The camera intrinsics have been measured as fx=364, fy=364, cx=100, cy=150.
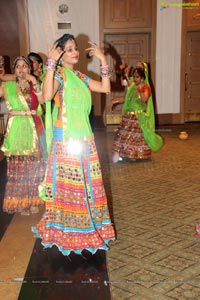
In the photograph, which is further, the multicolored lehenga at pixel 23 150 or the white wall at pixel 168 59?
the white wall at pixel 168 59

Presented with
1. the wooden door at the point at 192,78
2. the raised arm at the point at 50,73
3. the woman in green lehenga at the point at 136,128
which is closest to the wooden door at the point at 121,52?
the wooden door at the point at 192,78

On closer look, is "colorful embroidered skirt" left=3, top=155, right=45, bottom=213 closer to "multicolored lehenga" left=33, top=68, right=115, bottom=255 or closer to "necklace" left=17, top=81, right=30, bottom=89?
"necklace" left=17, top=81, right=30, bottom=89

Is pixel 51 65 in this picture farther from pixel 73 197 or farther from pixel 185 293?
pixel 185 293

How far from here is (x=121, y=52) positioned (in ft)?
28.1

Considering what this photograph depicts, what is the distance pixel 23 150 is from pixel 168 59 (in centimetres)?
601

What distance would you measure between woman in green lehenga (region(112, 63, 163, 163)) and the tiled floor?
27 cm

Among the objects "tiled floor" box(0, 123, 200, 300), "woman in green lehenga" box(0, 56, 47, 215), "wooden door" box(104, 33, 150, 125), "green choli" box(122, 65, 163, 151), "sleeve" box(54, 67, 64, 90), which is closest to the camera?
"tiled floor" box(0, 123, 200, 300)

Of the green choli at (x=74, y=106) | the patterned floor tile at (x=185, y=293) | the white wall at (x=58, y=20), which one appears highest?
the white wall at (x=58, y=20)

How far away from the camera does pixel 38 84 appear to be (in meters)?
3.15

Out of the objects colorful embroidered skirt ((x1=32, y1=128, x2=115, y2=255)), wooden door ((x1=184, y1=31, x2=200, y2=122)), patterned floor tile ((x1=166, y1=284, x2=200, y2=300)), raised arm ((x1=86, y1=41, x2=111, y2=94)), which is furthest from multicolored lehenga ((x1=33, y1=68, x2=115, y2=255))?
wooden door ((x1=184, y1=31, x2=200, y2=122))

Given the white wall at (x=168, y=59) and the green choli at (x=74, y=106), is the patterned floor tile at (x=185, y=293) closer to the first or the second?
the green choli at (x=74, y=106)

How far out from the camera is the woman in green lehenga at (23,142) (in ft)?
10.8

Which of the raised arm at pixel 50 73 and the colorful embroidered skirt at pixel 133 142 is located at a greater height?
the raised arm at pixel 50 73

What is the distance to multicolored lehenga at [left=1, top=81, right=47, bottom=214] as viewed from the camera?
11.0ft
